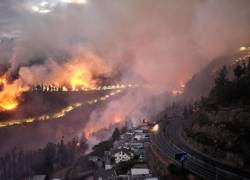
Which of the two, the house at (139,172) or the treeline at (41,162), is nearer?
the house at (139,172)

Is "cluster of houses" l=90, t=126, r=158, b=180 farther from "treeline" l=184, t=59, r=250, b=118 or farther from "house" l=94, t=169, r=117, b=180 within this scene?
"treeline" l=184, t=59, r=250, b=118

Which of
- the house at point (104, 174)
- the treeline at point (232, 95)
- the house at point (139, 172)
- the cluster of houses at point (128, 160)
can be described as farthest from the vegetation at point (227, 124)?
the house at point (104, 174)

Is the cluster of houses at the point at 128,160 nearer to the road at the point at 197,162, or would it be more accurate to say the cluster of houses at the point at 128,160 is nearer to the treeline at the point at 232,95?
the road at the point at 197,162

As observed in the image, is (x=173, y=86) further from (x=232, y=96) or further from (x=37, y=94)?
(x=232, y=96)

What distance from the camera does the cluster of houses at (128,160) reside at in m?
67.9

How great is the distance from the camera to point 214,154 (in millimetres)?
64688

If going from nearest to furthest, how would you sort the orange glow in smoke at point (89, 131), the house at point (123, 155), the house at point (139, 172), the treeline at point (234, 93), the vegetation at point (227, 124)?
the vegetation at point (227, 124), the house at point (139, 172), the treeline at point (234, 93), the house at point (123, 155), the orange glow in smoke at point (89, 131)

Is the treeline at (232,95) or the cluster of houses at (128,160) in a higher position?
the treeline at (232,95)

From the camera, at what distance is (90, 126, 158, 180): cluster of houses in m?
67.9

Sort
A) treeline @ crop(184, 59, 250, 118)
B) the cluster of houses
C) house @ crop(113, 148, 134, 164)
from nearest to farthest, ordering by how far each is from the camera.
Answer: the cluster of houses
treeline @ crop(184, 59, 250, 118)
house @ crop(113, 148, 134, 164)

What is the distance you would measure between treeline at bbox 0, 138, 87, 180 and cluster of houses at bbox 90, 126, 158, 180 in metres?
16.3

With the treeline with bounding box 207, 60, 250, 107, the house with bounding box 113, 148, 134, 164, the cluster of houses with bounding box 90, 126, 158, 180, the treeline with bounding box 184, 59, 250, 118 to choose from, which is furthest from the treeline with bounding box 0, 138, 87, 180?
the treeline with bounding box 207, 60, 250, 107

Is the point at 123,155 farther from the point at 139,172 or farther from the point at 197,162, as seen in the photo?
the point at 197,162

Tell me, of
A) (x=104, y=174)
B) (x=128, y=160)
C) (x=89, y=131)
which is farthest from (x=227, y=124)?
(x=89, y=131)
